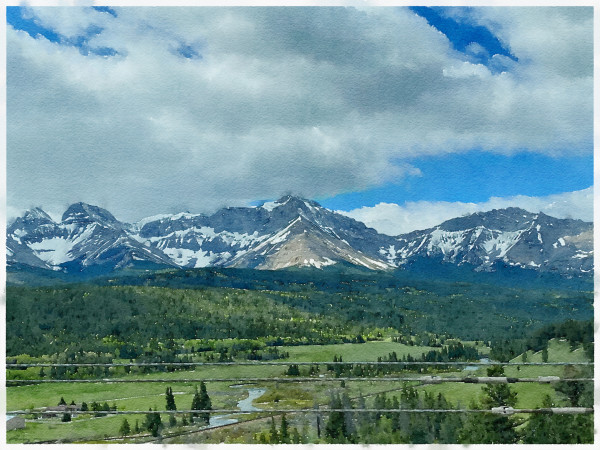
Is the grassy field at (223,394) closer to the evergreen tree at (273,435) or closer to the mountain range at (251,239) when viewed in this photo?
the evergreen tree at (273,435)

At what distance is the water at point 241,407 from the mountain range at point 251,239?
7.92 meters

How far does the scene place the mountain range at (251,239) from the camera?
29.4m

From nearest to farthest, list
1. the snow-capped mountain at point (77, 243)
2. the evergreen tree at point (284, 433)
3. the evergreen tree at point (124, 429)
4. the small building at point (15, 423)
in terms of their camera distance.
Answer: the small building at point (15, 423)
the evergreen tree at point (284, 433)
the evergreen tree at point (124, 429)
the snow-capped mountain at point (77, 243)

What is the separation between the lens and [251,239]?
154 feet

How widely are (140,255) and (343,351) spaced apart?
17.9m

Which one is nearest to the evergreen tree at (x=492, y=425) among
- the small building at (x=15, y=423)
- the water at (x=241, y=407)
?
the water at (x=241, y=407)

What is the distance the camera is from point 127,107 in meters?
20.6

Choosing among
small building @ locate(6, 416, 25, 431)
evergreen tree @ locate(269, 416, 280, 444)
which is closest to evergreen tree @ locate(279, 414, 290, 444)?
evergreen tree @ locate(269, 416, 280, 444)

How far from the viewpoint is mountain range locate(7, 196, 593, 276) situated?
2939 cm

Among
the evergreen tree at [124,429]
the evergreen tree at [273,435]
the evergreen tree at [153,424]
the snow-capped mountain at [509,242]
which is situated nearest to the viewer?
the evergreen tree at [273,435]

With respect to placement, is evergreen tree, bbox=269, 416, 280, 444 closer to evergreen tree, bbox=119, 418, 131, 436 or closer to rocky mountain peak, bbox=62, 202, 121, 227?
evergreen tree, bbox=119, 418, 131, 436

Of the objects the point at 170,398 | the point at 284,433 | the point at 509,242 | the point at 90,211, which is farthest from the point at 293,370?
the point at 509,242

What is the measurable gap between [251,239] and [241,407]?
80.4 feet

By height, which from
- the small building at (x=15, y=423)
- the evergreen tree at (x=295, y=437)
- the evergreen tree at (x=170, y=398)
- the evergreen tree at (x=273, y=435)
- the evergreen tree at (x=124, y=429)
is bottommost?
the evergreen tree at (x=295, y=437)
